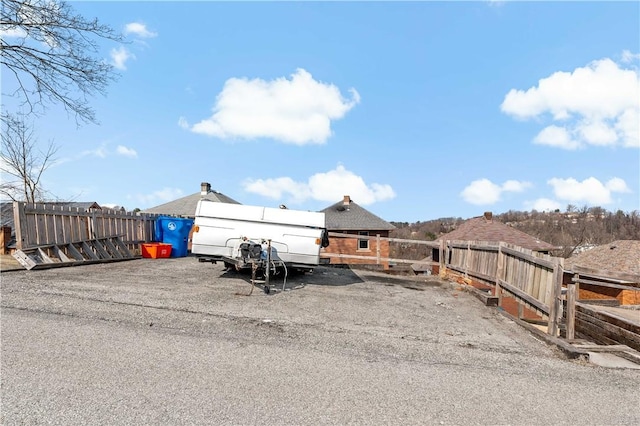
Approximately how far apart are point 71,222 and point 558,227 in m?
70.7

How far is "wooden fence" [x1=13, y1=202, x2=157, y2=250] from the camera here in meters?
10.0

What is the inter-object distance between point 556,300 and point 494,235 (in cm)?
2782

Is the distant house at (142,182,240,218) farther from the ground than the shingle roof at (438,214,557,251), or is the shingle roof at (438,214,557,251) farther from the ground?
the distant house at (142,182,240,218)

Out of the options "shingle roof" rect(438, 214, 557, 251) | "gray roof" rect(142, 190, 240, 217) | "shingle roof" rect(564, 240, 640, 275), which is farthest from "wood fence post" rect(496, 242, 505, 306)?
"gray roof" rect(142, 190, 240, 217)

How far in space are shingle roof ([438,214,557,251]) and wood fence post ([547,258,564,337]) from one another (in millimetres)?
24317

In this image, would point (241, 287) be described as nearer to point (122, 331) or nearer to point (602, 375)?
point (122, 331)

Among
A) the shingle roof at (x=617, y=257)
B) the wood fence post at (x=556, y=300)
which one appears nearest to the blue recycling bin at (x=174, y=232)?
the wood fence post at (x=556, y=300)

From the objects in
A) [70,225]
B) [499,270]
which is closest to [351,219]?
[499,270]

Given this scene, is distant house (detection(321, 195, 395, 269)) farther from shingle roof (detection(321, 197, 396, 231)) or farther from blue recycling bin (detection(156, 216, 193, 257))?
blue recycling bin (detection(156, 216, 193, 257))

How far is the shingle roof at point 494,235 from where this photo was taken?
3175 cm

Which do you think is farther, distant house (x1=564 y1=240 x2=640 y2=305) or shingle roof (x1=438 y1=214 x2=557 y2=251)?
shingle roof (x1=438 y1=214 x2=557 y2=251)

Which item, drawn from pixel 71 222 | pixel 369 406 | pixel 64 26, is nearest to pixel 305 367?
pixel 369 406

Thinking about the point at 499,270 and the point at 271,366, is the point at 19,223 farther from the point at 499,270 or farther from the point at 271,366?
the point at 499,270

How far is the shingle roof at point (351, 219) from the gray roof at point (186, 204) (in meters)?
9.88
